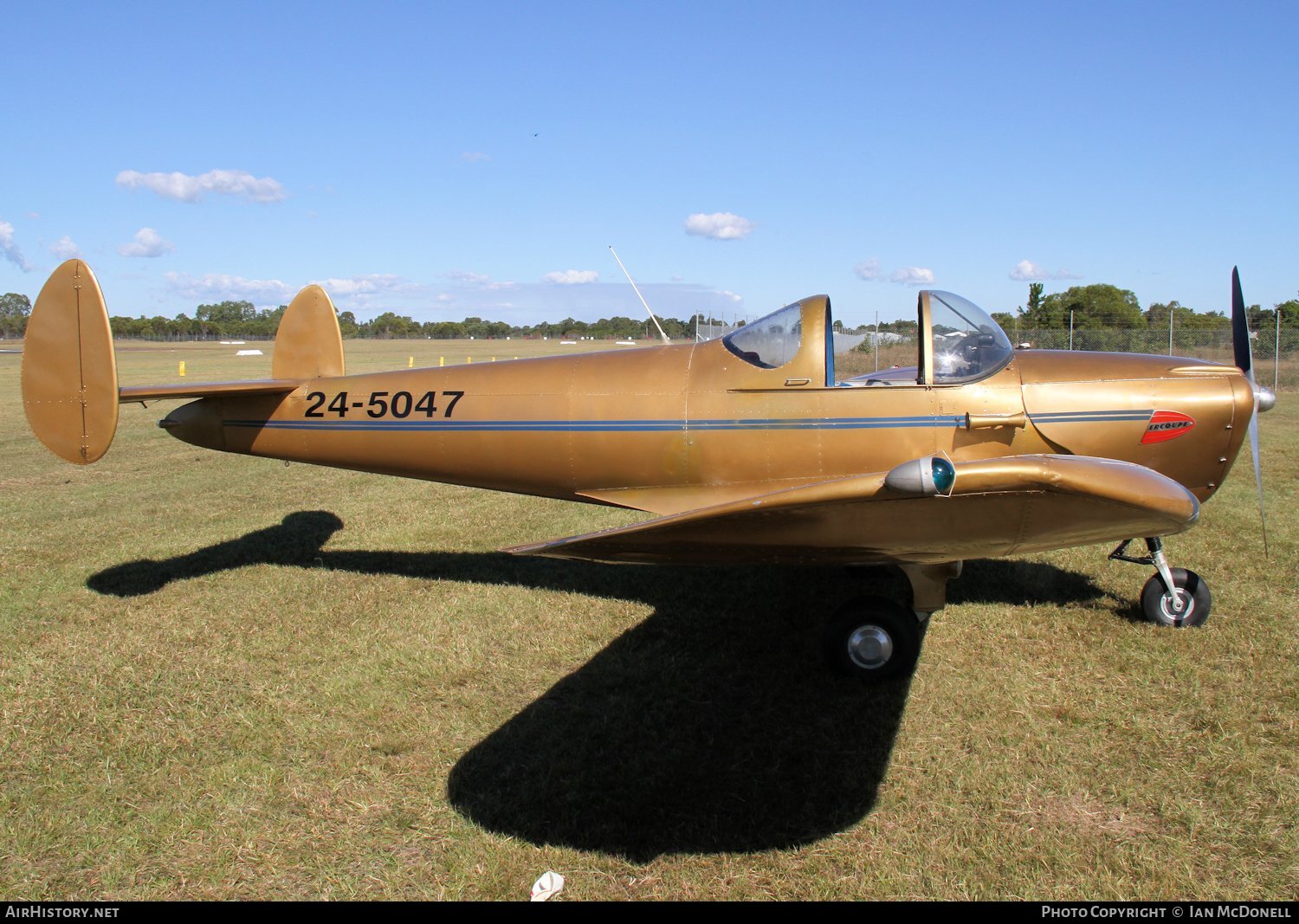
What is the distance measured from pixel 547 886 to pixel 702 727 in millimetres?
1359

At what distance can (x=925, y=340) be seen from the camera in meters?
4.82

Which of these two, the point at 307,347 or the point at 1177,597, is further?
the point at 307,347

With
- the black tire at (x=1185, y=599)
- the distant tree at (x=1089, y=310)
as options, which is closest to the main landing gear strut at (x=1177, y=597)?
the black tire at (x=1185, y=599)

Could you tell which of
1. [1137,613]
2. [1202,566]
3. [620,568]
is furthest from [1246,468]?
[620,568]

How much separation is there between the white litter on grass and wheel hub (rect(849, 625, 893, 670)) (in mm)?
2271

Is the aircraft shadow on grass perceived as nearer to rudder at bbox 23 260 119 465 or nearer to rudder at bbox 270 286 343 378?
rudder at bbox 23 260 119 465

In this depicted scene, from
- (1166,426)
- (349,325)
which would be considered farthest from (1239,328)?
(349,325)

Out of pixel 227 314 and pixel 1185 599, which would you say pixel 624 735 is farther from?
pixel 227 314

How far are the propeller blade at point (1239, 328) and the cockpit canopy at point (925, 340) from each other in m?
1.66

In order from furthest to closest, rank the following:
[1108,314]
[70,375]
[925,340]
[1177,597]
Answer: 1. [1108,314]
2. [70,375]
3. [1177,597]
4. [925,340]

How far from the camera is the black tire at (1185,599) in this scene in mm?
5258

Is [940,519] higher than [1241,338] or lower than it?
lower

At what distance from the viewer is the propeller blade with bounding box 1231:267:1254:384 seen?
17.4 feet
